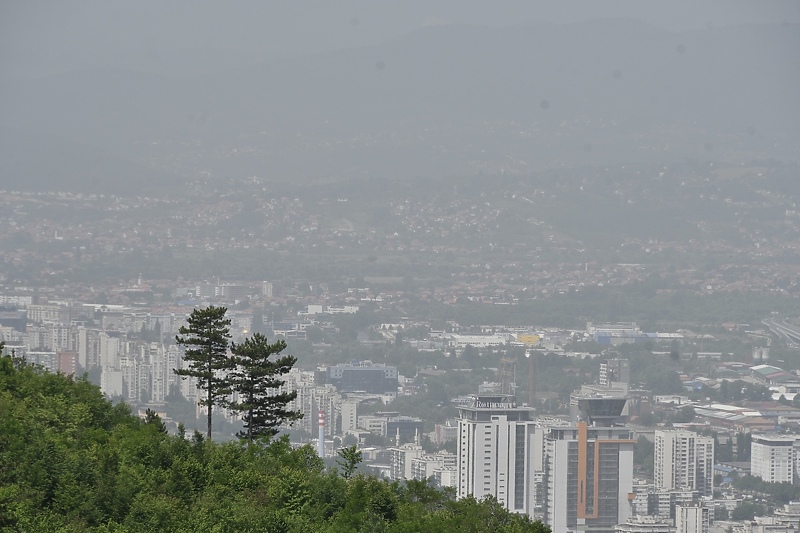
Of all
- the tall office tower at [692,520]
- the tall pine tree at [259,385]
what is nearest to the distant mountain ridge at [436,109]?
the tall office tower at [692,520]

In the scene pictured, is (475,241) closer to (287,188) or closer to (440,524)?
(287,188)

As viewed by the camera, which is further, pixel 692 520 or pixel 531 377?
pixel 531 377

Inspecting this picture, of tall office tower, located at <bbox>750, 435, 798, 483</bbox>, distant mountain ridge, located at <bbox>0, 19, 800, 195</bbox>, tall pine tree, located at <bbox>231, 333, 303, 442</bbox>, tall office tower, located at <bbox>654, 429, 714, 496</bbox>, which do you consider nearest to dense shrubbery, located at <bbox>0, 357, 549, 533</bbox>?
tall pine tree, located at <bbox>231, 333, 303, 442</bbox>

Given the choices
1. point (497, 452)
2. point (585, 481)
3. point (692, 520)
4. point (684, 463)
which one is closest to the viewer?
point (692, 520)

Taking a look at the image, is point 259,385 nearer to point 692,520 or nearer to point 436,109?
point 692,520

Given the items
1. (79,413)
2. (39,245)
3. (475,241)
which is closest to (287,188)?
(475,241)

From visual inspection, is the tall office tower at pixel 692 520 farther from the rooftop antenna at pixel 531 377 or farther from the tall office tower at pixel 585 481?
the rooftop antenna at pixel 531 377

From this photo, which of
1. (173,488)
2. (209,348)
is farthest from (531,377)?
(173,488)
